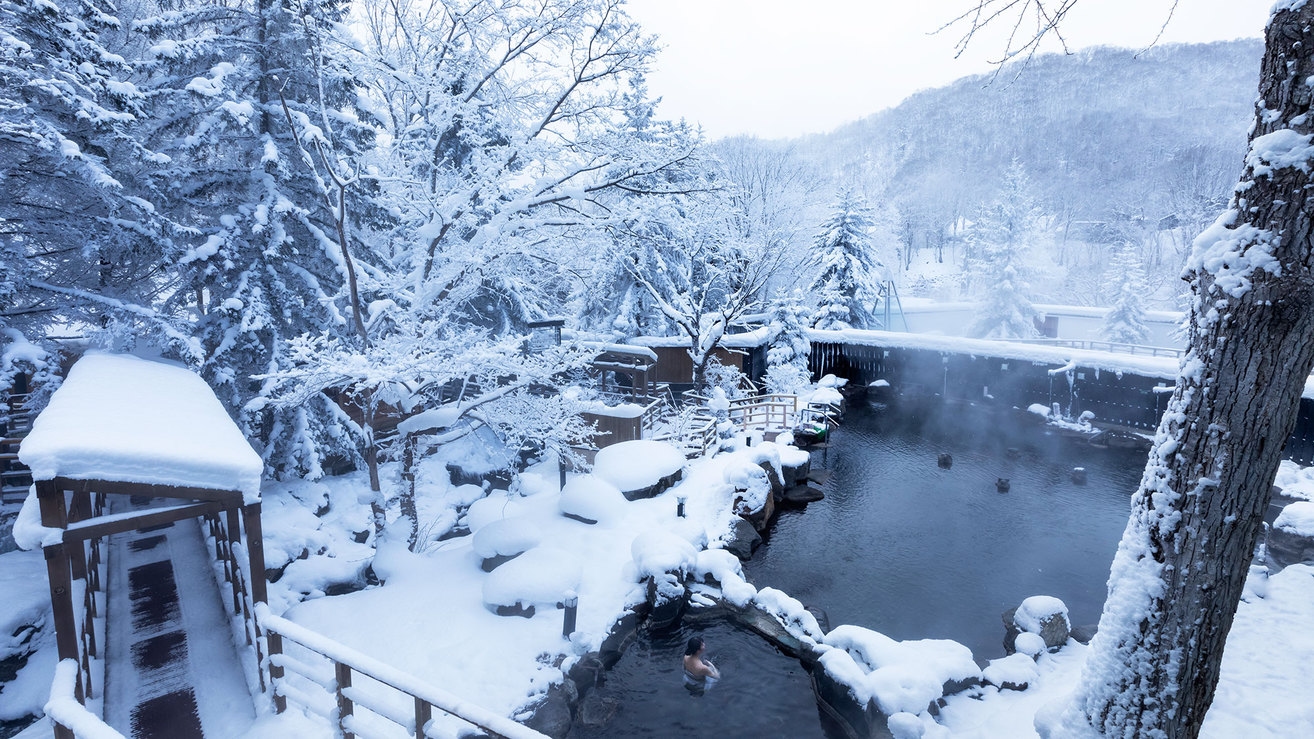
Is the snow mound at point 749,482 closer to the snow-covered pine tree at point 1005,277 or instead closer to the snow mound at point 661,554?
the snow mound at point 661,554

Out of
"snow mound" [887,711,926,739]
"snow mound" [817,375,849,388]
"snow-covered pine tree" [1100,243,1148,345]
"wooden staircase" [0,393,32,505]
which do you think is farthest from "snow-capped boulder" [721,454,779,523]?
"snow-covered pine tree" [1100,243,1148,345]

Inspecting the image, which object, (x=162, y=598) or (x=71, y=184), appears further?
(x=71, y=184)

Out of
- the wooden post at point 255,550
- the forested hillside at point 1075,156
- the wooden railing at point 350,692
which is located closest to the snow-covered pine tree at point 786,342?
the wooden post at point 255,550

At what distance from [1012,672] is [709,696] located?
470 centimetres

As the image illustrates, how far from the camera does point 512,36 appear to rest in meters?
11.1

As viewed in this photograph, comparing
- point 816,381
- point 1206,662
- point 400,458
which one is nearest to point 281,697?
point 400,458

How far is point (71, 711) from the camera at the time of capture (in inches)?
167

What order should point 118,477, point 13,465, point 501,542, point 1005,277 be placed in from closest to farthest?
point 118,477 → point 501,542 → point 13,465 → point 1005,277

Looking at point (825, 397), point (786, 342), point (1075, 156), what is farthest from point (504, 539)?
point (1075, 156)

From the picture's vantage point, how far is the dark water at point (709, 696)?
8516mm

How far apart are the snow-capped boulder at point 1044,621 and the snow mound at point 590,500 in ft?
25.7

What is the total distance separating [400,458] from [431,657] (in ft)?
11.5

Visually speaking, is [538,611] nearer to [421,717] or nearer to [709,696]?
[709,696]

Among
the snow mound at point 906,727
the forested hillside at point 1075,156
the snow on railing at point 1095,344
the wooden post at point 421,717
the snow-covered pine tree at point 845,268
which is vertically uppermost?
the forested hillside at point 1075,156
